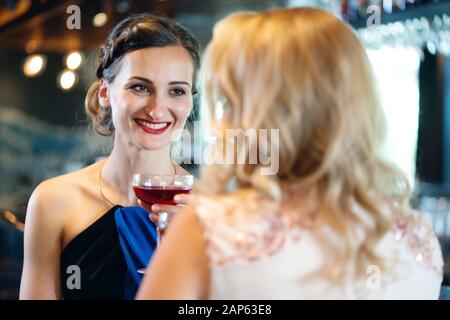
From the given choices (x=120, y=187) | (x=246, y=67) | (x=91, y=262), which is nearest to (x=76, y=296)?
(x=91, y=262)

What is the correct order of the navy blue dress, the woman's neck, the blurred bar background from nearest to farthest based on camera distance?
the navy blue dress → the woman's neck → the blurred bar background

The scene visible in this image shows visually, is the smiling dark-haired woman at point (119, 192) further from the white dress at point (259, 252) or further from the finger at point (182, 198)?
the white dress at point (259, 252)

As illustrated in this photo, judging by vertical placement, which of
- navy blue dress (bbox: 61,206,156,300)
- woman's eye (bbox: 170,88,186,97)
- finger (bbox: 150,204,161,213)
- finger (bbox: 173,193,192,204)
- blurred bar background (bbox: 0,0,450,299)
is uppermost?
blurred bar background (bbox: 0,0,450,299)

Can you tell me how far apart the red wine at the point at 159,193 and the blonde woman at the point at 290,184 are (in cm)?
64

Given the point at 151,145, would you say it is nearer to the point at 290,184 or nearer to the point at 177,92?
the point at 177,92

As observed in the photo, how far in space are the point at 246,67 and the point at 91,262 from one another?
119cm

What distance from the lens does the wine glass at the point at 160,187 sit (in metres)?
1.92

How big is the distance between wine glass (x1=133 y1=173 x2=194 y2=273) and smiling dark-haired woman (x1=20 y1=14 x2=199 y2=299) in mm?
304

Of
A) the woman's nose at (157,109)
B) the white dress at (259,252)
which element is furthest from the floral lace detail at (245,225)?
the woman's nose at (157,109)

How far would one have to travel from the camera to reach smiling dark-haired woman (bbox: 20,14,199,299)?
220cm

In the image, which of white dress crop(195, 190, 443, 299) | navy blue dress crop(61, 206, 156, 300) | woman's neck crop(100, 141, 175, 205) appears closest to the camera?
white dress crop(195, 190, 443, 299)

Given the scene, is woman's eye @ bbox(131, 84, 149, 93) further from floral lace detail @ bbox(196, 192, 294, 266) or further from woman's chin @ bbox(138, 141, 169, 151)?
floral lace detail @ bbox(196, 192, 294, 266)

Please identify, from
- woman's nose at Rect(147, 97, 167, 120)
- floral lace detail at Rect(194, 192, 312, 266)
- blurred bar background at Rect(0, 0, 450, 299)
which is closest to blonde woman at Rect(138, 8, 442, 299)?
floral lace detail at Rect(194, 192, 312, 266)

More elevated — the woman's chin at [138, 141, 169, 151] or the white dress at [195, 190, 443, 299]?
the woman's chin at [138, 141, 169, 151]
